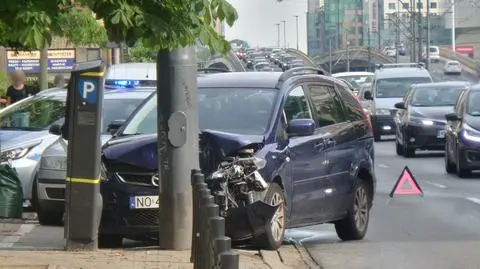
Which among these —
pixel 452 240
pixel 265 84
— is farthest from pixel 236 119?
pixel 452 240

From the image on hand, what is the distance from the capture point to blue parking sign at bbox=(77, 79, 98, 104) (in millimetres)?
9805

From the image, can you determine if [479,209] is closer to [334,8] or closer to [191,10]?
[191,10]

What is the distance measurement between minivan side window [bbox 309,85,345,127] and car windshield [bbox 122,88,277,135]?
71cm

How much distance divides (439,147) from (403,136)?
0.89 meters

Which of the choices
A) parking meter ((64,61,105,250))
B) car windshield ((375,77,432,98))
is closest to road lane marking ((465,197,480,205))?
parking meter ((64,61,105,250))

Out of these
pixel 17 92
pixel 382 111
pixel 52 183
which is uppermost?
pixel 17 92

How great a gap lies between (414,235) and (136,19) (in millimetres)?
6365

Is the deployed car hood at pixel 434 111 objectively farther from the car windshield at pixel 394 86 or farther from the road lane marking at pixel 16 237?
the road lane marking at pixel 16 237

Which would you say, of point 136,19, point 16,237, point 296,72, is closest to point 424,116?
point 296,72

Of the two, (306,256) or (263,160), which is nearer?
(263,160)

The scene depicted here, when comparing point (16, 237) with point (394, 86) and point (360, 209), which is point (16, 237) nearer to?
point (360, 209)

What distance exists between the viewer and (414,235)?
12094 mm

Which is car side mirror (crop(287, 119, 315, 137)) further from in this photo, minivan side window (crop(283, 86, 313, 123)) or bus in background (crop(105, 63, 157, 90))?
bus in background (crop(105, 63, 157, 90))

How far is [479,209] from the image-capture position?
47.3 ft
